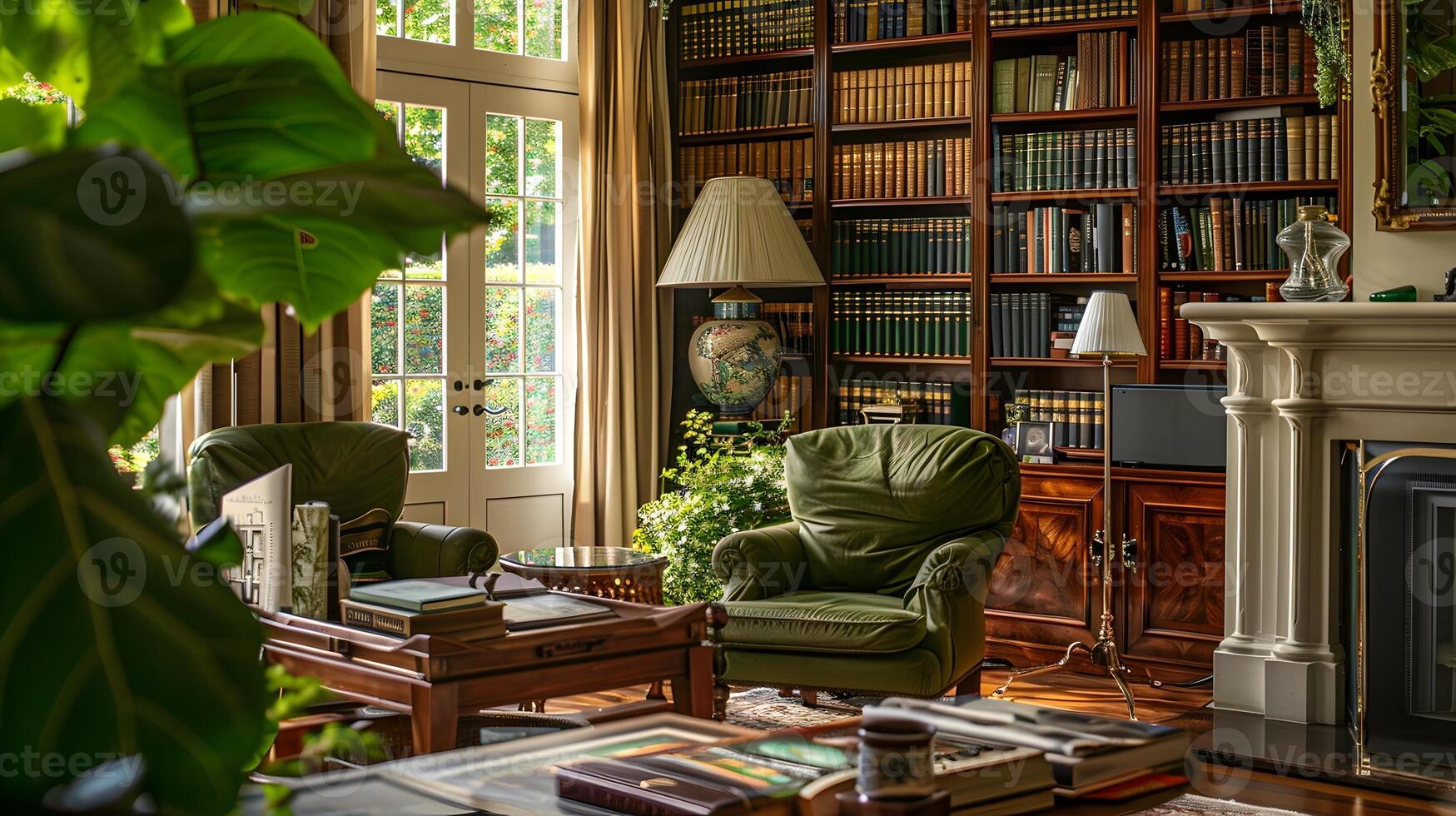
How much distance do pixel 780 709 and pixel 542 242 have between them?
92.4 inches

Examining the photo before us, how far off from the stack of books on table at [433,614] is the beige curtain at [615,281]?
113 inches

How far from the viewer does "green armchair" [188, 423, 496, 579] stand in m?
→ 4.16

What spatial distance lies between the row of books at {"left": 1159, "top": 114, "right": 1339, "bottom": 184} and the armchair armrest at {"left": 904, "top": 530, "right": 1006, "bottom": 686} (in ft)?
6.31

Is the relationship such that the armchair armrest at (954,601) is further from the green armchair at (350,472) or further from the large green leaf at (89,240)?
the large green leaf at (89,240)

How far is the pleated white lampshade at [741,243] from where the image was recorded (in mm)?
5062

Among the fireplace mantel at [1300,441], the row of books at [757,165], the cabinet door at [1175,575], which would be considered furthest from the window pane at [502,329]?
→ the fireplace mantel at [1300,441]

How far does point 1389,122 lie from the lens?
4.13 m

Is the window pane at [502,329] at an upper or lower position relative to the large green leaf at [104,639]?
upper

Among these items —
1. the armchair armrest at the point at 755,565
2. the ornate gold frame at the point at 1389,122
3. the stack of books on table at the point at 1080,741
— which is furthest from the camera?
the ornate gold frame at the point at 1389,122

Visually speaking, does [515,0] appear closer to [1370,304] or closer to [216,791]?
[1370,304]

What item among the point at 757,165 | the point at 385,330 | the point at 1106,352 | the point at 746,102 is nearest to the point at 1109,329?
the point at 1106,352

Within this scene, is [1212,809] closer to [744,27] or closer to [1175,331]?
[1175,331]

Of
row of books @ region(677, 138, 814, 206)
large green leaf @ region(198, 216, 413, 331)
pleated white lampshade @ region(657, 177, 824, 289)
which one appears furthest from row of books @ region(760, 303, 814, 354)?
large green leaf @ region(198, 216, 413, 331)

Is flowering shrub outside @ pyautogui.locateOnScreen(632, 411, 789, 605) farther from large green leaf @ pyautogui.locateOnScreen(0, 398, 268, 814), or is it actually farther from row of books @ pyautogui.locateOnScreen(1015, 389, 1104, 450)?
large green leaf @ pyautogui.locateOnScreen(0, 398, 268, 814)
